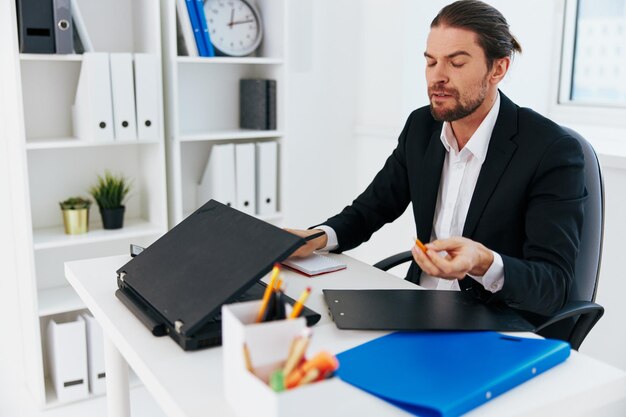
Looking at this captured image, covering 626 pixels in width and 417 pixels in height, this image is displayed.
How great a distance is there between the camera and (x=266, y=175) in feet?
9.23

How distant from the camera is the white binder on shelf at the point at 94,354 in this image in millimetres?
2549

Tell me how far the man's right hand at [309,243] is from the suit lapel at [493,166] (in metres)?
0.35

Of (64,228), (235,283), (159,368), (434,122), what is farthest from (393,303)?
(64,228)

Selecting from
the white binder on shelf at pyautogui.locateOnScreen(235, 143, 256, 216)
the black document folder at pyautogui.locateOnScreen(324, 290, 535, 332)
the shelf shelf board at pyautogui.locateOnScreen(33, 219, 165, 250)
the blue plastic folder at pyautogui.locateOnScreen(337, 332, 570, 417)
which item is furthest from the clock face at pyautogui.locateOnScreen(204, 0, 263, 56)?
the blue plastic folder at pyautogui.locateOnScreen(337, 332, 570, 417)

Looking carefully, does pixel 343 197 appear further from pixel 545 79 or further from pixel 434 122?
pixel 434 122

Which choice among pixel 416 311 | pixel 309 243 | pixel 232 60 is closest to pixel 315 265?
pixel 309 243

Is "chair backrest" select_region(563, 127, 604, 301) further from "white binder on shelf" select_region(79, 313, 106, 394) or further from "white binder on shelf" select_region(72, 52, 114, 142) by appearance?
"white binder on shelf" select_region(79, 313, 106, 394)

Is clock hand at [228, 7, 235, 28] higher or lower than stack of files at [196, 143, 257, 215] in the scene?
higher

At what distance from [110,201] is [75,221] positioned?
16 centimetres

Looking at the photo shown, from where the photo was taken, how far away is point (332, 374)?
2.54 feet

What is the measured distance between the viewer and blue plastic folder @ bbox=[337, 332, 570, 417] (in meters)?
0.87

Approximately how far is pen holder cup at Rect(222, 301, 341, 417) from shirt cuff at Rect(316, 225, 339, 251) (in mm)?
826

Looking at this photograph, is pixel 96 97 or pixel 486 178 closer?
pixel 486 178

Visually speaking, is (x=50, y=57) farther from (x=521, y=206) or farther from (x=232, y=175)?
(x=521, y=206)
